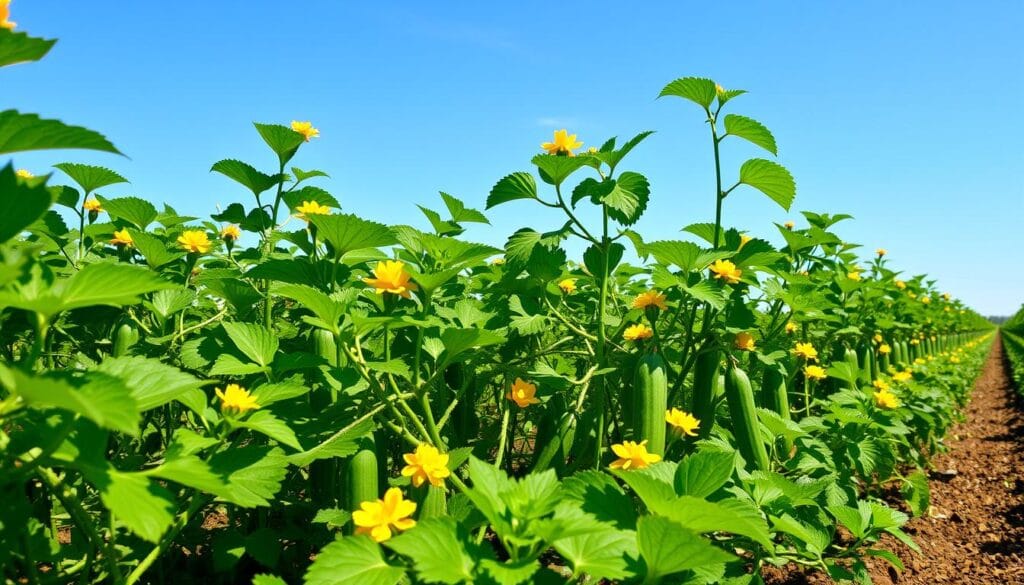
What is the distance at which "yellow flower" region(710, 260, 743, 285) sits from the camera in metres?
2.19

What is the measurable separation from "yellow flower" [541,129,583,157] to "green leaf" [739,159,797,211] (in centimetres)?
56

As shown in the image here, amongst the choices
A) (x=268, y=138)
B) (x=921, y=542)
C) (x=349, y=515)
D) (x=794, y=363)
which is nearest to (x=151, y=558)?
(x=349, y=515)

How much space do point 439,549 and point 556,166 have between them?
1.27 m

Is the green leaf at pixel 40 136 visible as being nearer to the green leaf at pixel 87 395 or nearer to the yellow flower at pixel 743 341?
the green leaf at pixel 87 395

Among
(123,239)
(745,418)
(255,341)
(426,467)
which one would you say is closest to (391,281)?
(255,341)

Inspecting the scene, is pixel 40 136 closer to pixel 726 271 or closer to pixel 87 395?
pixel 87 395

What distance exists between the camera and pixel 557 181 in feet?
6.89

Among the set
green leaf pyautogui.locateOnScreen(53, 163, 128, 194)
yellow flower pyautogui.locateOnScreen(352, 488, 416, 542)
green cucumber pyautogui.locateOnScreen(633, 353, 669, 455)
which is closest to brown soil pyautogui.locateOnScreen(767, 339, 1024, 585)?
green cucumber pyautogui.locateOnScreen(633, 353, 669, 455)

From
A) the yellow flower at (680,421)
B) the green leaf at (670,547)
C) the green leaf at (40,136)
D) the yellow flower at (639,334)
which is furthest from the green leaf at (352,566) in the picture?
the yellow flower at (639,334)

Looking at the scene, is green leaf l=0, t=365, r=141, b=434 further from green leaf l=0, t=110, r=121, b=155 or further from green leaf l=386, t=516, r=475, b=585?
green leaf l=386, t=516, r=475, b=585

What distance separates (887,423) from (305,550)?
8.18 feet

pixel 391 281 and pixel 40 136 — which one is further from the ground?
pixel 40 136

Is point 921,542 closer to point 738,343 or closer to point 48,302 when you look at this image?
point 738,343

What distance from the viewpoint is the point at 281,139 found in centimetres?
216
